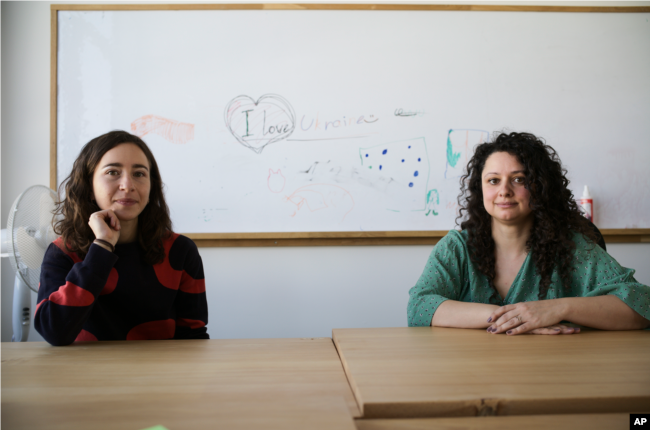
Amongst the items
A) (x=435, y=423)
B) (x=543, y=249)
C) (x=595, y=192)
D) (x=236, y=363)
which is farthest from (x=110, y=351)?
(x=595, y=192)

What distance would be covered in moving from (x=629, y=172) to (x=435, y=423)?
2384mm

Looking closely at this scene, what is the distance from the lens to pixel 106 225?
1103mm

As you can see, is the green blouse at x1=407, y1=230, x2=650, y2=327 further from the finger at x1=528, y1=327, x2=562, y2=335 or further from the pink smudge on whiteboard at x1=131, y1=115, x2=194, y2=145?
the pink smudge on whiteboard at x1=131, y1=115, x2=194, y2=145

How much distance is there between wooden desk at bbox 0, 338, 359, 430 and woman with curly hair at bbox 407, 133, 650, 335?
19.5 inches

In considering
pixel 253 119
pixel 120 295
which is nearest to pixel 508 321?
pixel 120 295

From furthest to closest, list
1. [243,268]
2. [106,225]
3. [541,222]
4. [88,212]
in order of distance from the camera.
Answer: [243,268] → [541,222] → [88,212] → [106,225]

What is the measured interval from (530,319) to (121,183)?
3.86 feet

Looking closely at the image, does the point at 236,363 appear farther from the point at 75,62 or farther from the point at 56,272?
the point at 75,62

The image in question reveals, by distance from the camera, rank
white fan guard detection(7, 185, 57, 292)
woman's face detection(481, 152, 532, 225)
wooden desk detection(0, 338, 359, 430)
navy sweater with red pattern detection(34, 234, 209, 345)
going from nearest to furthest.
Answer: wooden desk detection(0, 338, 359, 430), navy sweater with red pattern detection(34, 234, 209, 345), woman's face detection(481, 152, 532, 225), white fan guard detection(7, 185, 57, 292)

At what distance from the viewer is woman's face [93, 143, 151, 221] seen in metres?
1.19

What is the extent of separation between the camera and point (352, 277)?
2.22m

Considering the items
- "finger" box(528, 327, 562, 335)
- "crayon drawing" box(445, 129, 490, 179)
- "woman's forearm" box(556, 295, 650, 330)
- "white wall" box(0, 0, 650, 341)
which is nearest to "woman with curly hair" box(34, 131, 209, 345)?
"white wall" box(0, 0, 650, 341)

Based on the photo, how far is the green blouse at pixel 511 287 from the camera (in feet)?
3.80

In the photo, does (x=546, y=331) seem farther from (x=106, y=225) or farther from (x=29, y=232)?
(x=29, y=232)
